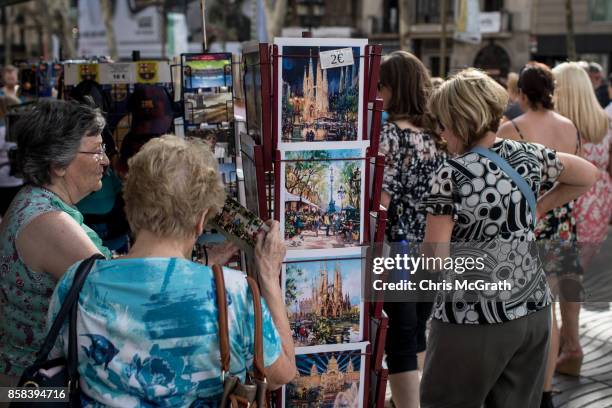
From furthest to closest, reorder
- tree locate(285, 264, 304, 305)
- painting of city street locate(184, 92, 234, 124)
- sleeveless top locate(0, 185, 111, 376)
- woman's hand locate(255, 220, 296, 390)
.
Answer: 1. painting of city street locate(184, 92, 234, 124)
2. tree locate(285, 264, 304, 305)
3. sleeveless top locate(0, 185, 111, 376)
4. woman's hand locate(255, 220, 296, 390)

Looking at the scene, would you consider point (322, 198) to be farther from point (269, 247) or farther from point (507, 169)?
point (507, 169)

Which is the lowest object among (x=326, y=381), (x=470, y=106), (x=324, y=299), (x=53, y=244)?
(x=326, y=381)

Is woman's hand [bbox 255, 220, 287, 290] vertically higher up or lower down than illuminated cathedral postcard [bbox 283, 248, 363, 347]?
higher up

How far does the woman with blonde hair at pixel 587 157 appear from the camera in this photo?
467 centimetres

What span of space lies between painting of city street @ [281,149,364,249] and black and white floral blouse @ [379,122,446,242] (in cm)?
89

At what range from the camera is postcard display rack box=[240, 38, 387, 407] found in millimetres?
2652

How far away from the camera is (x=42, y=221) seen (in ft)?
7.68

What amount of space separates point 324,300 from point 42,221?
3.42ft

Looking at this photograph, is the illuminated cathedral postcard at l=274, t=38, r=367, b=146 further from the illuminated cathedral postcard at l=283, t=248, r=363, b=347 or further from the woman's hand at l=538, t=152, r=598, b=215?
the woman's hand at l=538, t=152, r=598, b=215

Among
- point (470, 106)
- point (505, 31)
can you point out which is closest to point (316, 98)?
point (470, 106)

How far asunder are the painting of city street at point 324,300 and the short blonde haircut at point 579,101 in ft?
7.98

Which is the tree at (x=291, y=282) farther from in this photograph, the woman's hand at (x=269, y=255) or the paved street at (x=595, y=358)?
the paved street at (x=595, y=358)

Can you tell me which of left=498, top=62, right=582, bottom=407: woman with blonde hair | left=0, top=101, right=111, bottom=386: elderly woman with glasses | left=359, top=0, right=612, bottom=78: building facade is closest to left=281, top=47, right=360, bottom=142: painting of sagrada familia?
left=0, top=101, right=111, bottom=386: elderly woman with glasses

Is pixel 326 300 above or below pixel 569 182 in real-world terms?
below
